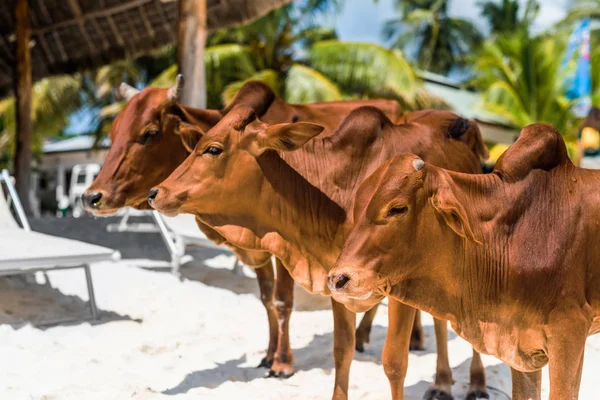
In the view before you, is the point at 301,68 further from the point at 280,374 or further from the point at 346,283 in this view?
the point at 346,283

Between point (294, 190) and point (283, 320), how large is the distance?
1265mm

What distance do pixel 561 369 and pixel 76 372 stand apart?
267cm

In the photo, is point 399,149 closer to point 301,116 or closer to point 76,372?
point 301,116

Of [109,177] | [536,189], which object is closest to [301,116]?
[109,177]

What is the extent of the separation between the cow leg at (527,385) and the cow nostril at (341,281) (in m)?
0.83

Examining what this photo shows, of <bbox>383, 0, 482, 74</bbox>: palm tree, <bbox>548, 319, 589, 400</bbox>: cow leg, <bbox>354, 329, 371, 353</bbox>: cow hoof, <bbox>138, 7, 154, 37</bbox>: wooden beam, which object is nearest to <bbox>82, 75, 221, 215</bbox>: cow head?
<bbox>354, 329, 371, 353</bbox>: cow hoof

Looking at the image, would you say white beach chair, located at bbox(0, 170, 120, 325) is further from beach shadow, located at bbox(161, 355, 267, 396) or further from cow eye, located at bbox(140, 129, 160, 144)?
cow eye, located at bbox(140, 129, 160, 144)

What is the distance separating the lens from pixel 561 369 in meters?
2.08

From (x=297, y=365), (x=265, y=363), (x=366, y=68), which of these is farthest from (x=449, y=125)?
(x=366, y=68)

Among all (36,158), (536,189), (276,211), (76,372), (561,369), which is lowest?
(36,158)

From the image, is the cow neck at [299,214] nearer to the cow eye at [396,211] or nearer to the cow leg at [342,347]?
the cow leg at [342,347]

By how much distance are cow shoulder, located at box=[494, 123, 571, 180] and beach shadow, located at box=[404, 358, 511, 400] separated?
5.12 ft

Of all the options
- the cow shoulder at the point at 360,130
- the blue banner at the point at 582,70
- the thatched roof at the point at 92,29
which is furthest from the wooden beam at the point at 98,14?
the blue banner at the point at 582,70

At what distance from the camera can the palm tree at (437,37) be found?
32.0 m
